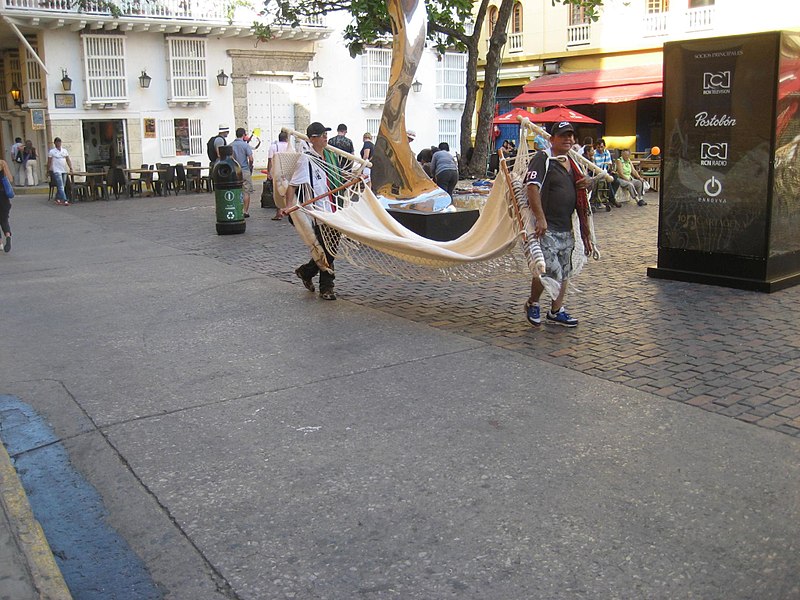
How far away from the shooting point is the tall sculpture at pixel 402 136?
10648 mm

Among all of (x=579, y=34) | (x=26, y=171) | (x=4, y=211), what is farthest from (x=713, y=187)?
(x=579, y=34)

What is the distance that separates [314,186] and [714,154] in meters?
3.89

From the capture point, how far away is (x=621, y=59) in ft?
93.2

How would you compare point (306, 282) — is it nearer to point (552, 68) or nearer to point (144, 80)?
point (144, 80)

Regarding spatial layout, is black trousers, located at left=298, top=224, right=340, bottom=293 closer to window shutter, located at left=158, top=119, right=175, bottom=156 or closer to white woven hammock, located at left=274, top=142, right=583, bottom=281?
white woven hammock, located at left=274, top=142, right=583, bottom=281

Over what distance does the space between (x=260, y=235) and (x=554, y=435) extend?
927 cm

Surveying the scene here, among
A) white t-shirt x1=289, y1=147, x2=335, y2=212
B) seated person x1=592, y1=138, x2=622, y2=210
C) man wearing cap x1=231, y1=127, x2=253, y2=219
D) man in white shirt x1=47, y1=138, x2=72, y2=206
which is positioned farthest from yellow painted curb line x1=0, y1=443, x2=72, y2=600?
man in white shirt x1=47, y1=138, x2=72, y2=206

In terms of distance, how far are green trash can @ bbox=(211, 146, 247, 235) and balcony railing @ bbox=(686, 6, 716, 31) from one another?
61.3 ft

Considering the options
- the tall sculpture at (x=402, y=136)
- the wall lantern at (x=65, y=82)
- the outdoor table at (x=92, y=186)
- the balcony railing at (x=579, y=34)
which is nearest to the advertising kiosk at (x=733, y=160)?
the tall sculpture at (x=402, y=136)

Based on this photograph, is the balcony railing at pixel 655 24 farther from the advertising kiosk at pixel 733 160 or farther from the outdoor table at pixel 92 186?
the advertising kiosk at pixel 733 160

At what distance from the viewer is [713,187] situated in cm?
822

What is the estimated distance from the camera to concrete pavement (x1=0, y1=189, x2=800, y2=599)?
10.6 feet

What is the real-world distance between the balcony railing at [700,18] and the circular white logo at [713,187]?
2020cm

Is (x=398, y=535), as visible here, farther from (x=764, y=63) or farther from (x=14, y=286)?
(x=14, y=286)
